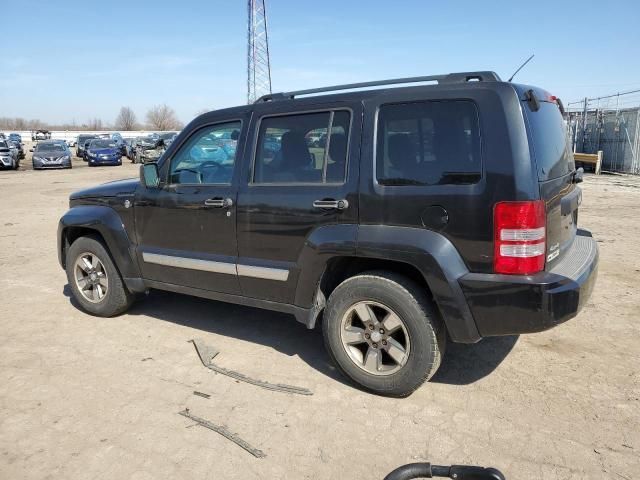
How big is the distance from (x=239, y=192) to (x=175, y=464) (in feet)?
6.63

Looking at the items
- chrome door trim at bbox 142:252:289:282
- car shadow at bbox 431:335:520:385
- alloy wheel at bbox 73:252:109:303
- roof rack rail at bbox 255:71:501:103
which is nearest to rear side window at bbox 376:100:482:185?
roof rack rail at bbox 255:71:501:103

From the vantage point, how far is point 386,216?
330cm

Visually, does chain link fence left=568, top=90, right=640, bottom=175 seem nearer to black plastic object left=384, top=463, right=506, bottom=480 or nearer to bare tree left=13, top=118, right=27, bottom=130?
black plastic object left=384, top=463, right=506, bottom=480

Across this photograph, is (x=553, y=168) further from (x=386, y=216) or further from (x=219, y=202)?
(x=219, y=202)

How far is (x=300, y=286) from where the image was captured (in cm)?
374

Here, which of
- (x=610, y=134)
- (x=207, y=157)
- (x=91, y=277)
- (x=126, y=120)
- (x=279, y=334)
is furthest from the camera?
(x=126, y=120)

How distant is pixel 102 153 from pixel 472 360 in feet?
102

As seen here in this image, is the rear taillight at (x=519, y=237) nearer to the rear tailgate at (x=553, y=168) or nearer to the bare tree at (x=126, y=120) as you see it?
the rear tailgate at (x=553, y=168)

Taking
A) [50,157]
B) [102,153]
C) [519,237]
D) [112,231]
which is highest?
[102,153]

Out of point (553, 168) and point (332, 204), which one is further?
point (332, 204)

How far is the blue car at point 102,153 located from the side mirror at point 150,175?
95.3 feet

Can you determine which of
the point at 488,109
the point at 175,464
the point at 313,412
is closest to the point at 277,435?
the point at 313,412

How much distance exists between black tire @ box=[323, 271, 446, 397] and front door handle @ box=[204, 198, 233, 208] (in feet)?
3.74

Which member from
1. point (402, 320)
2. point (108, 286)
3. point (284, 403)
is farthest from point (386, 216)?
point (108, 286)
